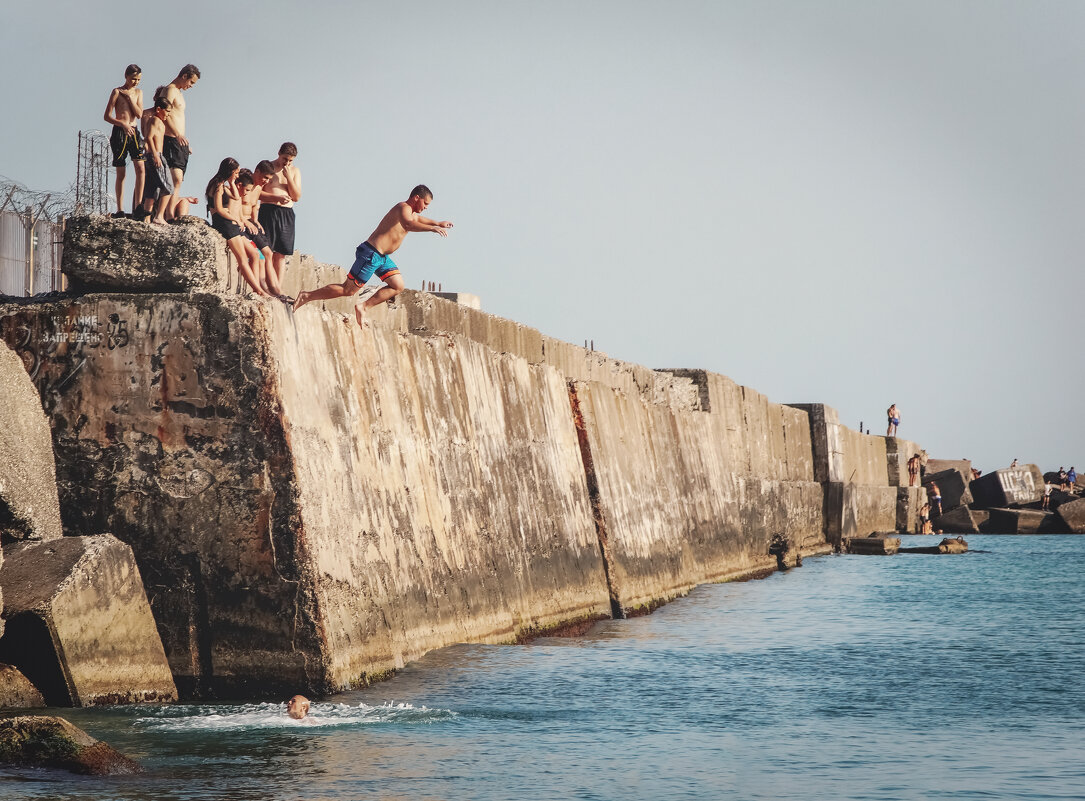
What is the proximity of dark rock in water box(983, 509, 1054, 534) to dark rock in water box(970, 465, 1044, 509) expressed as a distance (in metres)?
1.65

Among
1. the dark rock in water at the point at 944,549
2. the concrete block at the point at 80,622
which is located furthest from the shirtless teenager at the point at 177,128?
the dark rock in water at the point at 944,549

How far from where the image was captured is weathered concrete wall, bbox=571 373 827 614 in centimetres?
1530

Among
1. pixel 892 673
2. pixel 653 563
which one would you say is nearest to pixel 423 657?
pixel 892 673

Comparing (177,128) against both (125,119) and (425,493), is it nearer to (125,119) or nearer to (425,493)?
(125,119)

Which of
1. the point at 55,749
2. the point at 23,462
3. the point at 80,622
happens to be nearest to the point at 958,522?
the point at 23,462

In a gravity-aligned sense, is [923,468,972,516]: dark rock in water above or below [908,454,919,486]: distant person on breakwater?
below

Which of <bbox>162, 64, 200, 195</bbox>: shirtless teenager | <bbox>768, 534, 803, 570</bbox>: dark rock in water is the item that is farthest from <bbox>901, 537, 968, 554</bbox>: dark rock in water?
<bbox>162, 64, 200, 195</bbox>: shirtless teenager

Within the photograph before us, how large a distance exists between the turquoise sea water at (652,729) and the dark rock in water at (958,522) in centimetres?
3169

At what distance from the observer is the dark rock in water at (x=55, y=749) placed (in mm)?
6230

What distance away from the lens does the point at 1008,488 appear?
46125 mm

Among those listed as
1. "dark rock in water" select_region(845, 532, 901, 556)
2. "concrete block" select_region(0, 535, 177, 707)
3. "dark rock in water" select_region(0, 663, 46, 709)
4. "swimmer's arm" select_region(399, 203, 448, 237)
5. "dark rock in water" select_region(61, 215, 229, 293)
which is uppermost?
"swimmer's arm" select_region(399, 203, 448, 237)

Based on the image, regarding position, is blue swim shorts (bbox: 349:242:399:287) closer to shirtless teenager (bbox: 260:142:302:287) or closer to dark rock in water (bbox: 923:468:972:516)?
shirtless teenager (bbox: 260:142:302:287)

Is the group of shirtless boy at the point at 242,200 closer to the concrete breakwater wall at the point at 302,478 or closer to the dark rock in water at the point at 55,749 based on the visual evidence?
the concrete breakwater wall at the point at 302,478

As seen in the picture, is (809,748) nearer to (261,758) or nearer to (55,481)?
(261,758)
